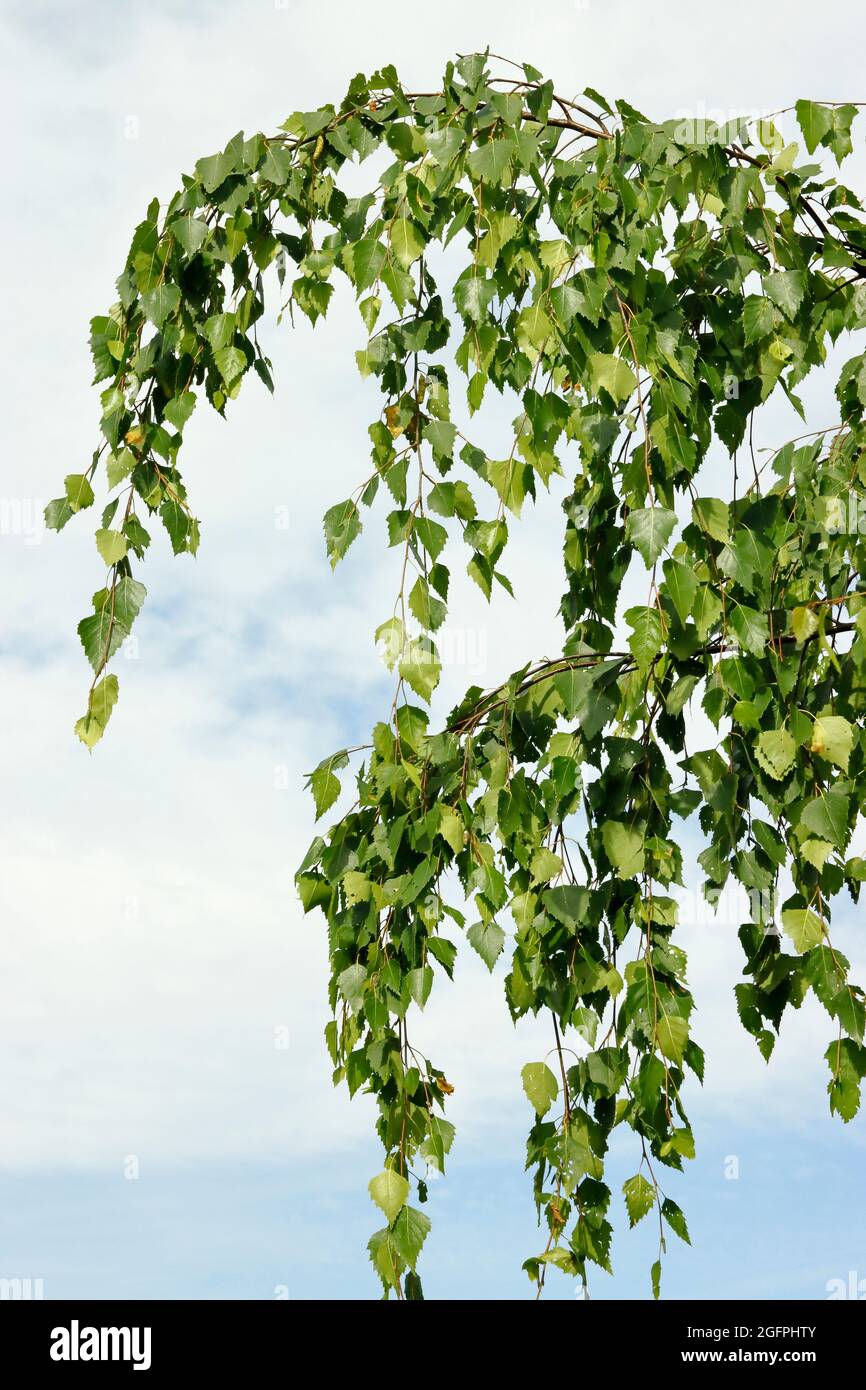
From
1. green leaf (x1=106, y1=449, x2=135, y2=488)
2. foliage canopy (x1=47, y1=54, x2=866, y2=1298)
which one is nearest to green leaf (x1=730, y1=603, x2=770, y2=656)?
foliage canopy (x1=47, y1=54, x2=866, y2=1298)

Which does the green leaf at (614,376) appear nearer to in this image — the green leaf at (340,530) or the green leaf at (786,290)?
the green leaf at (786,290)

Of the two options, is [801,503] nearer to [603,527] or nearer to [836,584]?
[836,584]

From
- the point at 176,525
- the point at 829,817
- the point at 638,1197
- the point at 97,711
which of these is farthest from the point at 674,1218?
the point at 176,525

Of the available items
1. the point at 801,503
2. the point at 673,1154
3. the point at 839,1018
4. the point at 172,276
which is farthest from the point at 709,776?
the point at 172,276

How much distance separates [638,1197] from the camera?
204 cm

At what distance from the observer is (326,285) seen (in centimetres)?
221

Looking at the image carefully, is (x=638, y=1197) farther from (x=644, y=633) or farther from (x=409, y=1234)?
(x=644, y=633)

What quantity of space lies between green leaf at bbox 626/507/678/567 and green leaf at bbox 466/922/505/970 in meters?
0.60

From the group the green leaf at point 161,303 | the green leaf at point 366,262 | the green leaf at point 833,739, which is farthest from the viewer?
the green leaf at point 161,303

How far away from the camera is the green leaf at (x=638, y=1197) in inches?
80.2

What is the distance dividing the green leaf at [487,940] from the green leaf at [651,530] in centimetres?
60

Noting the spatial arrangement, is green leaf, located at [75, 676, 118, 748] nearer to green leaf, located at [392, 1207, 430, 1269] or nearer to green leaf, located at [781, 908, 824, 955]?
green leaf, located at [392, 1207, 430, 1269]

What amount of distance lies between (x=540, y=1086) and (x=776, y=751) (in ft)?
2.17

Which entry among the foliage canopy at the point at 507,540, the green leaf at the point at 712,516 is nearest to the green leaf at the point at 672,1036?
the foliage canopy at the point at 507,540
